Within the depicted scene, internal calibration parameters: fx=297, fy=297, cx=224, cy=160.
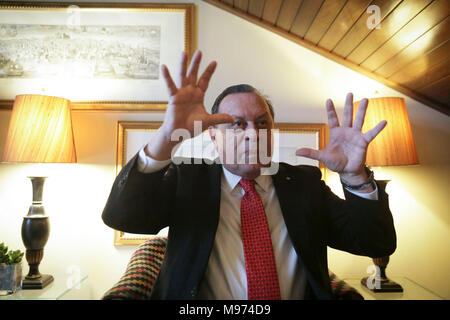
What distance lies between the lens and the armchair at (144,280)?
100 centimetres

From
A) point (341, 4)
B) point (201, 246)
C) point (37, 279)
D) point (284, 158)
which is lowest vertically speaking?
point (37, 279)

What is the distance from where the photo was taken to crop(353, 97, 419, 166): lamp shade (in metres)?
1.51

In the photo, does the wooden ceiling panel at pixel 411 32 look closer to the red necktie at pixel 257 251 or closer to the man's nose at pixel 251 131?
the man's nose at pixel 251 131

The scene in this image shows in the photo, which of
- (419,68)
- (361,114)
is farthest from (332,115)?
(419,68)

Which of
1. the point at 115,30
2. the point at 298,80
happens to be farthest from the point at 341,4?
the point at 115,30

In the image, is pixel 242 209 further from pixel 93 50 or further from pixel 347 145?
pixel 93 50

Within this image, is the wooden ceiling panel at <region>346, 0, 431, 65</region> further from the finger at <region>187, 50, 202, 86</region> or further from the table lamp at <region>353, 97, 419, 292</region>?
the finger at <region>187, 50, 202, 86</region>

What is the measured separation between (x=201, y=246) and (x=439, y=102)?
5.70 feet

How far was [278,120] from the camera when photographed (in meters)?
1.84

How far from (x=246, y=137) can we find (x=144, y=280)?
664 millimetres

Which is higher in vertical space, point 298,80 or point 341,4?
point 341,4

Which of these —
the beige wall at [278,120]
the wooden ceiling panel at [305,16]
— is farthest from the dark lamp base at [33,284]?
the wooden ceiling panel at [305,16]
